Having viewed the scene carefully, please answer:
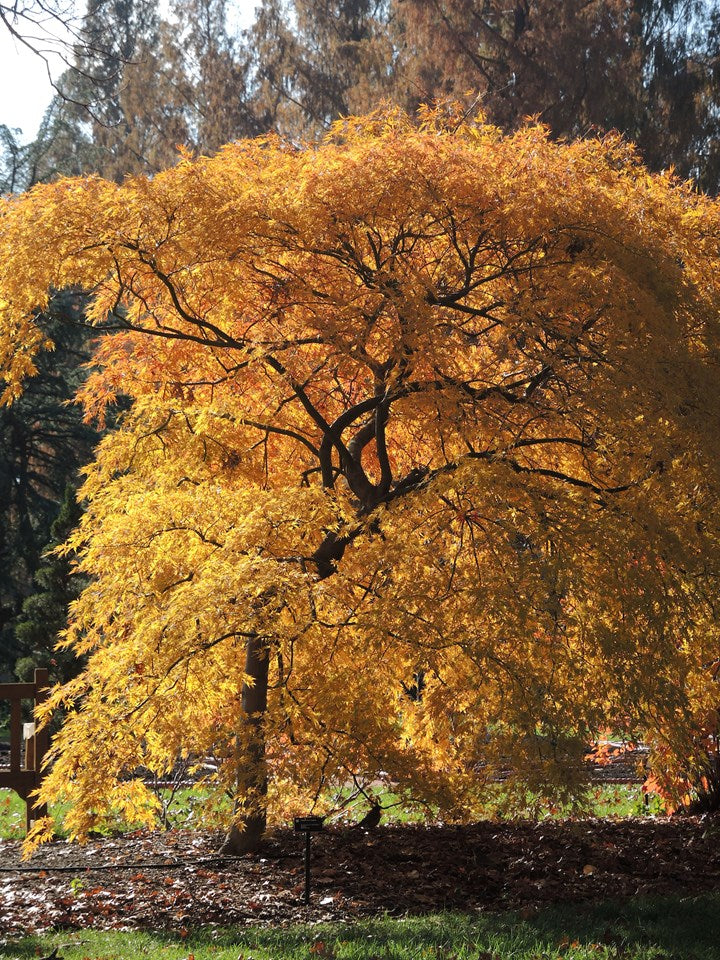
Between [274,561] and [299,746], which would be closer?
[274,561]

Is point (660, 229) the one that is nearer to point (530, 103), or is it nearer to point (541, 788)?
point (541, 788)

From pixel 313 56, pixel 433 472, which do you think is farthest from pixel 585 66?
pixel 433 472

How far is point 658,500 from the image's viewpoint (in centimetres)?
656

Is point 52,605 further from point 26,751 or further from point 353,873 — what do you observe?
point 353,873

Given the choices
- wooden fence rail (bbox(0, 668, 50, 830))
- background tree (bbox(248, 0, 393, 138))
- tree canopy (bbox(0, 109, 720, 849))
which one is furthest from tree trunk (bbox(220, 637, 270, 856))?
background tree (bbox(248, 0, 393, 138))

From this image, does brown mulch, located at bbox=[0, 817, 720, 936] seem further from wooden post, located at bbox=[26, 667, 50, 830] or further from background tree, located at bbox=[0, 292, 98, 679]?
background tree, located at bbox=[0, 292, 98, 679]

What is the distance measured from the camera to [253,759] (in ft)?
22.7

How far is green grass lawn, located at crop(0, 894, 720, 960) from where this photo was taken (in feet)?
17.2

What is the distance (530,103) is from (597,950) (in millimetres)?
13853

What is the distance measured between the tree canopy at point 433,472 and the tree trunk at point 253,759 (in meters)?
0.05

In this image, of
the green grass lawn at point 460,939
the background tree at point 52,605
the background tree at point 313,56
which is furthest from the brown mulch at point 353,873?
the background tree at point 313,56

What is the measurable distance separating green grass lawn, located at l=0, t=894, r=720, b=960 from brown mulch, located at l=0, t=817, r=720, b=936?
12.6 inches

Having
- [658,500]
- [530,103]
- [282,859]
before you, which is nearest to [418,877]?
[282,859]

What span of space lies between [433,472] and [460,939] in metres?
2.85
